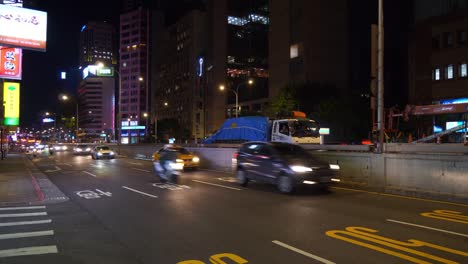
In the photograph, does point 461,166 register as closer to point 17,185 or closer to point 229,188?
point 229,188

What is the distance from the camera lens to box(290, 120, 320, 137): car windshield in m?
27.1

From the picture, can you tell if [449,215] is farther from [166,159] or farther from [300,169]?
[166,159]

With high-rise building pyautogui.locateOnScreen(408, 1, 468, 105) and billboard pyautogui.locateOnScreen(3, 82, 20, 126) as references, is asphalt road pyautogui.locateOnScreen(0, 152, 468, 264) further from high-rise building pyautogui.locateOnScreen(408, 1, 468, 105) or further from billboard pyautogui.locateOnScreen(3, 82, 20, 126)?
billboard pyautogui.locateOnScreen(3, 82, 20, 126)

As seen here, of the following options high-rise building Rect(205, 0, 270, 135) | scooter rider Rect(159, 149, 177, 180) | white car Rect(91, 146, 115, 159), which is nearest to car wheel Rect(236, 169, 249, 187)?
scooter rider Rect(159, 149, 177, 180)

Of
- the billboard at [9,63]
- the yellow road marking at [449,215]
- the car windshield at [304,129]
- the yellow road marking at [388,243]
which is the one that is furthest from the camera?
the billboard at [9,63]

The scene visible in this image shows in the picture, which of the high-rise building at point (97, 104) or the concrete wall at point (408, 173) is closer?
the concrete wall at point (408, 173)

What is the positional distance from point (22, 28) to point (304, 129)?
1780cm

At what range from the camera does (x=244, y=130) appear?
3098 cm

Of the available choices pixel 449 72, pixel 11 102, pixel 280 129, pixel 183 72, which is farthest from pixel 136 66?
pixel 280 129

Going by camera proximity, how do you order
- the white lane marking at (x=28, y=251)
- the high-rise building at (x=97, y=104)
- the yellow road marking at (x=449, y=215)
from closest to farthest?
the white lane marking at (x=28, y=251), the yellow road marking at (x=449, y=215), the high-rise building at (x=97, y=104)

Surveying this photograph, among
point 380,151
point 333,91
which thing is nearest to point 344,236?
point 380,151

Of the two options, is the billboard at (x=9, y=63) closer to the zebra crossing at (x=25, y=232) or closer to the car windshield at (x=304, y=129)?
the zebra crossing at (x=25, y=232)

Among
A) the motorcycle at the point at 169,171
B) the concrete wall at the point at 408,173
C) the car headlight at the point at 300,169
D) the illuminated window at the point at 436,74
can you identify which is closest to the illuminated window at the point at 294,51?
the illuminated window at the point at 436,74

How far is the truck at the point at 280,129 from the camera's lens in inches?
1067
